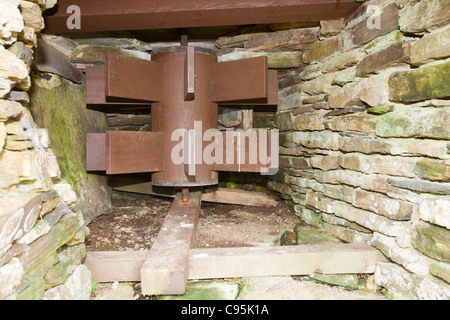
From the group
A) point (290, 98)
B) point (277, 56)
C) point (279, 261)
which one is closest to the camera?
point (279, 261)

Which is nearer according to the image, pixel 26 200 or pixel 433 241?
pixel 26 200

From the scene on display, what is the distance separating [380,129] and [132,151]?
1859 millimetres

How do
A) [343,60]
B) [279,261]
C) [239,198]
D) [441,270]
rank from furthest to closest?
[239,198] → [343,60] → [279,261] → [441,270]

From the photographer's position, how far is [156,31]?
9.70ft

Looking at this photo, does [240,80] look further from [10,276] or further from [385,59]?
[10,276]

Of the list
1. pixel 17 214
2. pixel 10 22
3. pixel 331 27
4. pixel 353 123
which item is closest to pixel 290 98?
pixel 331 27

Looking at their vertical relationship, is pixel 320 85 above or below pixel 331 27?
below

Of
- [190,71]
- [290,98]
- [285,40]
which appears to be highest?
[285,40]

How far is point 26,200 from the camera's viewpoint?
133 cm

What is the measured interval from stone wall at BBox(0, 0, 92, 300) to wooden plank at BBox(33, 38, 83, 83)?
2.67 feet
